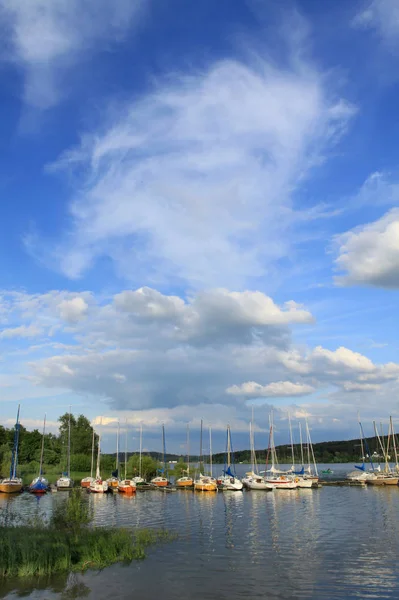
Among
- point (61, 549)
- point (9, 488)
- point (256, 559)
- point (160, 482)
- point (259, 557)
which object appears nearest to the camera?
point (61, 549)

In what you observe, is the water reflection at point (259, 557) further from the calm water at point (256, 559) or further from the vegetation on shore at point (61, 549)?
the vegetation on shore at point (61, 549)

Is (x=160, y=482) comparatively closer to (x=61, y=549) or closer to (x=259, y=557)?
(x=259, y=557)

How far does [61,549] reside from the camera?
2606 centimetres

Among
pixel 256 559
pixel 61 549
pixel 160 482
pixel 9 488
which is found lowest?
pixel 256 559

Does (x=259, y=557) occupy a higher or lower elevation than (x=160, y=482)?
lower

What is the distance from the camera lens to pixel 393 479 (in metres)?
96.6

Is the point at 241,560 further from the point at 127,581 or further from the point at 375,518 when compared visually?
the point at 375,518

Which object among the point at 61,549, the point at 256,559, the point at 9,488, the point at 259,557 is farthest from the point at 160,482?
the point at 61,549

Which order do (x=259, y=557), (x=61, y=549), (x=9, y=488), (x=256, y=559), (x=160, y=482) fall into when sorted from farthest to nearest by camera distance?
(x=160, y=482) < (x=9, y=488) < (x=259, y=557) < (x=256, y=559) < (x=61, y=549)

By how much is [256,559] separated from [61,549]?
1155 centimetres

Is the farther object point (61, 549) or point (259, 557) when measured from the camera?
point (259, 557)

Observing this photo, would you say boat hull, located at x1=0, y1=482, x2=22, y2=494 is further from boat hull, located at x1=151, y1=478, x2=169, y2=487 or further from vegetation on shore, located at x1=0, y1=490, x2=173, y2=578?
vegetation on shore, located at x1=0, y1=490, x2=173, y2=578

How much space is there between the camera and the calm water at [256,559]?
74.0ft

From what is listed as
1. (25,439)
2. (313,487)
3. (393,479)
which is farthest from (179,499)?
(25,439)
